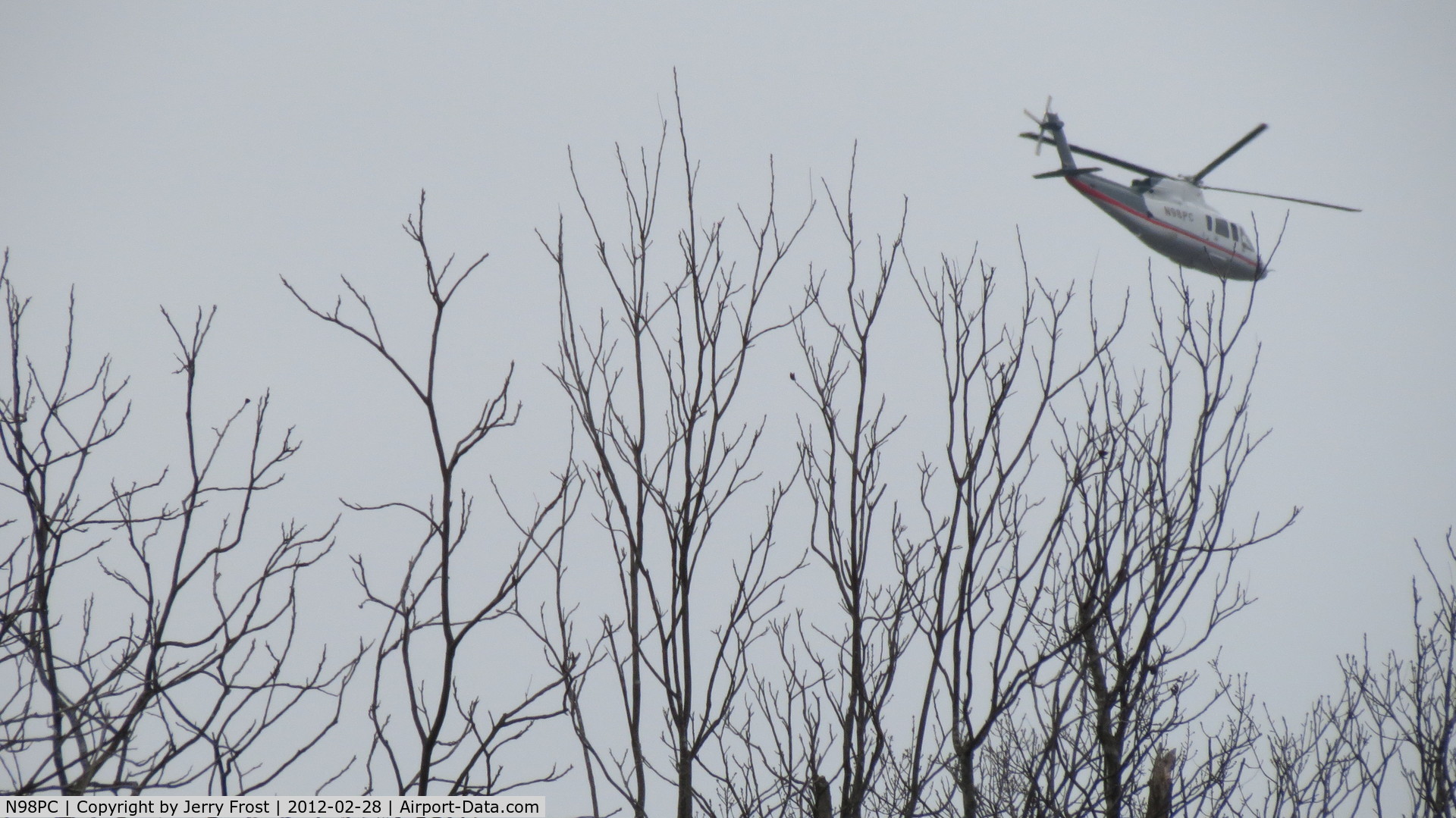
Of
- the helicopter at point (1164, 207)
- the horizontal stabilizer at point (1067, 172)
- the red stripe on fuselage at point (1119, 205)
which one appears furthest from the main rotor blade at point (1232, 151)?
the horizontal stabilizer at point (1067, 172)

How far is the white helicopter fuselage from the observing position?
15.8 m

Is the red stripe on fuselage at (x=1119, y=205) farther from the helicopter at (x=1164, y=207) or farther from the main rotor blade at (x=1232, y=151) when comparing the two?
the main rotor blade at (x=1232, y=151)

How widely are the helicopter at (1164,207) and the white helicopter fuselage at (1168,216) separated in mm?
13

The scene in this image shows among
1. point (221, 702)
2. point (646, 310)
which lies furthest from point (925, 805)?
point (221, 702)

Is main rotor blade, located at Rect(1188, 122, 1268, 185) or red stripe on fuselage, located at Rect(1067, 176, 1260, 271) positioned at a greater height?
main rotor blade, located at Rect(1188, 122, 1268, 185)

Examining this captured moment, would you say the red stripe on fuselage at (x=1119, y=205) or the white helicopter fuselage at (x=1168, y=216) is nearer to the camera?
the red stripe on fuselage at (x=1119, y=205)

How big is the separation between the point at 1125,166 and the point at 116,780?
16.1 m

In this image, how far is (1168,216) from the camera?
52.9ft

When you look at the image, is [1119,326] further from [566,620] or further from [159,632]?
[159,632]

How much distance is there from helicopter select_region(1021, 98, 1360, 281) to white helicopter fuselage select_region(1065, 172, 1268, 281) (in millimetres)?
13

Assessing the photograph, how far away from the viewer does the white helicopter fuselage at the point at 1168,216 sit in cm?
1577

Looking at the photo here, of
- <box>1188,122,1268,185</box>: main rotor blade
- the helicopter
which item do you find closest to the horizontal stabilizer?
the helicopter

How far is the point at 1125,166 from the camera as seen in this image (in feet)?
50.4

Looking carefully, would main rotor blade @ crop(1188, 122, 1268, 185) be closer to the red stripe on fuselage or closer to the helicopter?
the helicopter
